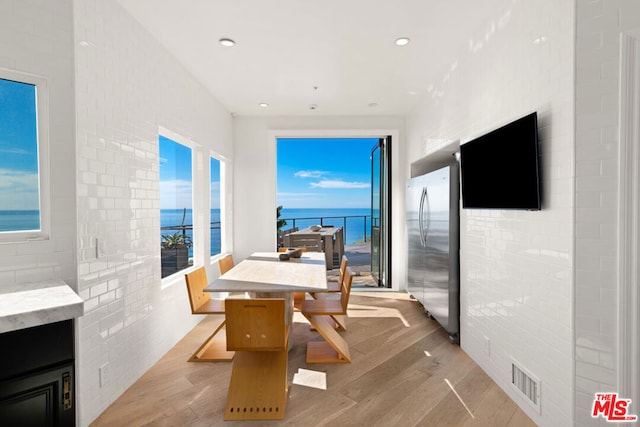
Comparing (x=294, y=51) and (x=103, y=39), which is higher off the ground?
(x=294, y=51)

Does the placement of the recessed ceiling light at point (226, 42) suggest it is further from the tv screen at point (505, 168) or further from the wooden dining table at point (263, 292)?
the tv screen at point (505, 168)

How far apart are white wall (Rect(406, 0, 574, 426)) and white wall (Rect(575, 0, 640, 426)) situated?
0.15ft

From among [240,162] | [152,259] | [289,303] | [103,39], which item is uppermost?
[103,39]

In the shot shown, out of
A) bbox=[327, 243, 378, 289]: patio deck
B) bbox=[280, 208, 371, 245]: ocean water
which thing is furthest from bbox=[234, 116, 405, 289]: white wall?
bbox=[280, 208, 371, 245]: ocean water

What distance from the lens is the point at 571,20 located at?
1.68 metres

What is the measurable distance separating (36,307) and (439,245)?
3.18 m

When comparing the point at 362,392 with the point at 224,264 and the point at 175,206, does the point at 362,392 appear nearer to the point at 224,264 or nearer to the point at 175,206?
the point at 224,264

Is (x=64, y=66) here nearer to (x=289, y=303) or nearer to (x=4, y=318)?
(x=4, y=318)

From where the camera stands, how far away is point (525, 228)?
6.91 feet

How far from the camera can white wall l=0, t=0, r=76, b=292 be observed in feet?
5.71

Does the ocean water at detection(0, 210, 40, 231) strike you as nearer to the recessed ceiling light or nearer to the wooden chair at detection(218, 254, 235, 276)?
the wooden chair at detection(218, 254, 235, 276)

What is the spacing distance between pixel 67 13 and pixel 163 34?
0.93 m

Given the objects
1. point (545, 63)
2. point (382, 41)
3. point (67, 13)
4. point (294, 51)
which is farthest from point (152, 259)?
point (545, 63)

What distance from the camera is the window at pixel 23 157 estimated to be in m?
1.76
